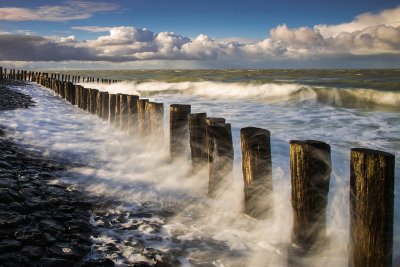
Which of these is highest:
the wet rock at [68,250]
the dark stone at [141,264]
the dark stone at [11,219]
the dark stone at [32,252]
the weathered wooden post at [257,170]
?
the weathered wooden post at [257,170]

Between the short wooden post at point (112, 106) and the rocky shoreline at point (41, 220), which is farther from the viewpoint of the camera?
the short wooden post at point (112, 106)

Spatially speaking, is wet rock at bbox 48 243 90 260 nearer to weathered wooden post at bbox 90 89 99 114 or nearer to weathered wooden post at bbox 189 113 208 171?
weathered wooden post at bbox 189 113 208 171

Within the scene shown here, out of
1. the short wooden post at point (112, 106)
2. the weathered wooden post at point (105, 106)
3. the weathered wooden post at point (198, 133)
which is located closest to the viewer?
the weathered wooden post at point (198, 133)

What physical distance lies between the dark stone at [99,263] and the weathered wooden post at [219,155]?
1.88 meters

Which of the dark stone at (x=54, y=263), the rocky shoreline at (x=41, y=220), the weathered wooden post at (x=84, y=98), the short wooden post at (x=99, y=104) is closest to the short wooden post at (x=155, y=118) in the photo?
the rocky shoreline at (x=41, y=220)

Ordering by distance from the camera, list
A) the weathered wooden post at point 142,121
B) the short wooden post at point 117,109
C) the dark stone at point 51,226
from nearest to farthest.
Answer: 1. the dark stone at point 51,226
2. the weathered wooden post at point 142,121
3. the short wooden post at point 117,109

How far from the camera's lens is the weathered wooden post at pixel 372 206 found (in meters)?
2.40

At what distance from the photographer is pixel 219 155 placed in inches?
170

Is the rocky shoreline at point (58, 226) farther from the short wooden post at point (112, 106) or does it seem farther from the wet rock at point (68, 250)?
the short wooden post at point (112, 106)

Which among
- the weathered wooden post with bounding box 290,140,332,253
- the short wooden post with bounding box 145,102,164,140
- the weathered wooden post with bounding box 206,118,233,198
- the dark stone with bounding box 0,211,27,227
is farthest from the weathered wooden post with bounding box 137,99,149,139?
the weathered wooden post with bounding box 290,140,332,253

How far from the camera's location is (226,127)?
169 inches

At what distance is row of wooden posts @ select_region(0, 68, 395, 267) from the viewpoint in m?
2.45

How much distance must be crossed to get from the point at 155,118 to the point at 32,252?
3950mm

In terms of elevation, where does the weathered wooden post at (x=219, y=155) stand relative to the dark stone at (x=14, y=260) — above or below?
above
